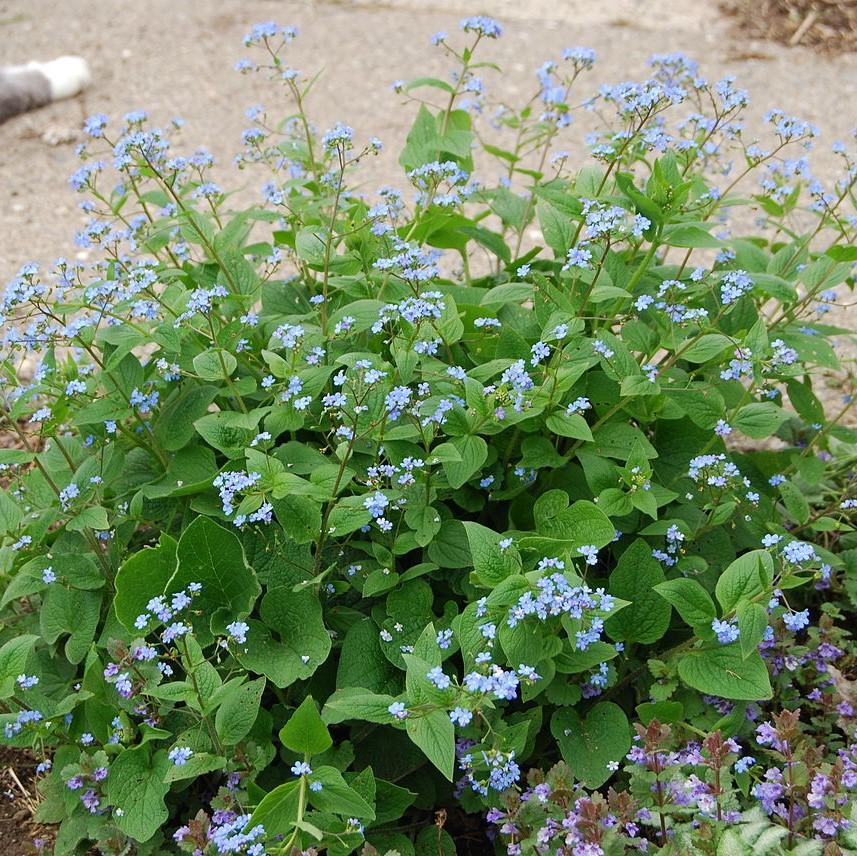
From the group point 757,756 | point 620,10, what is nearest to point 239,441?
point 757,756

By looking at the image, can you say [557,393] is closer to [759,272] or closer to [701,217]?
[701,217]

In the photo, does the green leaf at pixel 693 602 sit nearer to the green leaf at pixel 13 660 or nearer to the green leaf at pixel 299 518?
the green leaf at pixel 299 518

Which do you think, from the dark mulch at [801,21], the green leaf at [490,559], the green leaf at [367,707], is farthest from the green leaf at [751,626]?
the dark mulch at [801,21]

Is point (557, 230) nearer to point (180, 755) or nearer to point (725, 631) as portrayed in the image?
point (725, 631)

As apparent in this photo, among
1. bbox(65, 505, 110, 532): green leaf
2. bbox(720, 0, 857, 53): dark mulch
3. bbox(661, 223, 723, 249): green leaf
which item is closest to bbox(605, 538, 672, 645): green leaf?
bbox(661, 223, 723, 249): green leaf

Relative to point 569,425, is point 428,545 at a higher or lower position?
lower

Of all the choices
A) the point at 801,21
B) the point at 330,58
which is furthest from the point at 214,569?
the point at 801,21
